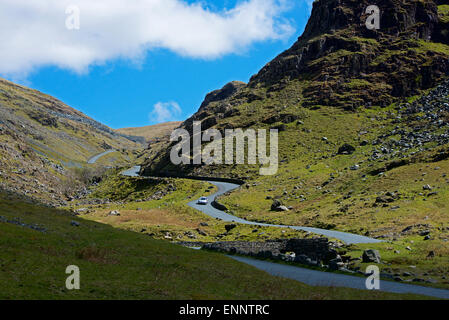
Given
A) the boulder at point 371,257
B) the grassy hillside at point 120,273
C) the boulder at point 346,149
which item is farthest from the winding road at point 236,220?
the boulder at point 346,149

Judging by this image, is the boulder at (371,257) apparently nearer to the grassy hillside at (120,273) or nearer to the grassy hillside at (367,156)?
the grassy hillside at (367,156)

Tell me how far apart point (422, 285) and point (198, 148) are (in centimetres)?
13922

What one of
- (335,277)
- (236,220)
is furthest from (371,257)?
(236,220)

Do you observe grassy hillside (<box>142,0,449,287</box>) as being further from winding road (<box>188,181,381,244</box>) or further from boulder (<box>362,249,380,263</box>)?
winding road (<box>188,181,381,244</box>)

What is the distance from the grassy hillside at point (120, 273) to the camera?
76.7 feet

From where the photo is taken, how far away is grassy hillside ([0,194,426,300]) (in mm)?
23375

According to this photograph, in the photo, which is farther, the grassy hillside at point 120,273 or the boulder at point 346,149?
the boulder at point 346,149

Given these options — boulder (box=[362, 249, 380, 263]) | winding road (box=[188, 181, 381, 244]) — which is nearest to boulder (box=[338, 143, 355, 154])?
winding road (box=[188, 181, 381, 244])

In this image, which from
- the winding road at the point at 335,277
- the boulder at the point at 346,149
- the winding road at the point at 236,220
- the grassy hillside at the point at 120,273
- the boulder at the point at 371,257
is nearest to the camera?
the grassy hillside at the point at 120,273

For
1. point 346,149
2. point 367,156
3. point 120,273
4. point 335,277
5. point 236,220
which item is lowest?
point 335,277

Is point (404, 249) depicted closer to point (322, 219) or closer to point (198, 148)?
point (322, 219)

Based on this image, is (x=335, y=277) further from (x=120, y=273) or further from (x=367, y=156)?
(x=367, y=156)

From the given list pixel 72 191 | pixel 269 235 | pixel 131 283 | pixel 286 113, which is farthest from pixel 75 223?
pixel 286 113

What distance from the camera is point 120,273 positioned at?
28906mm
